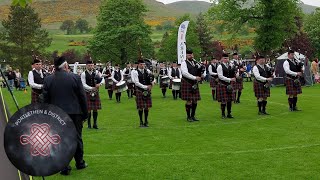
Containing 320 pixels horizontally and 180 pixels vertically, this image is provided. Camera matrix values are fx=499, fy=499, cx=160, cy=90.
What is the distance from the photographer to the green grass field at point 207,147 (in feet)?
22.8

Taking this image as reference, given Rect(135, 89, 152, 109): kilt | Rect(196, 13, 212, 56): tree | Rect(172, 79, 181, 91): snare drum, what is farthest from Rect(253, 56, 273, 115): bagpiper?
Rect(196, 13, 212, 56): tree

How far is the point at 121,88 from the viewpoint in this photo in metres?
18.5

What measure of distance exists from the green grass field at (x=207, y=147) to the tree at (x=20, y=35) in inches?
1593

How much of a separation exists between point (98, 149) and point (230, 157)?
8.16 feet

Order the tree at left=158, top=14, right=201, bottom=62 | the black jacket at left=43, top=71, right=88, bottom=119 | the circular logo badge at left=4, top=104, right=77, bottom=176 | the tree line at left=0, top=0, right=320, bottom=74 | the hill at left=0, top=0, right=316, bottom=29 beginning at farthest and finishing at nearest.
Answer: the hill at left=0, top=0, right=316, bottom=29 → the tree at left=158, top=14, right=201, bottom=62 → the tree line at left=0, top=0, right=320, bottom=74 → the black jacket at left=43, top=71, right=88, bottom=119 → the circular logo badge at left=4, top=104, right=77, bottom=176

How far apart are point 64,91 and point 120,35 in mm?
49030

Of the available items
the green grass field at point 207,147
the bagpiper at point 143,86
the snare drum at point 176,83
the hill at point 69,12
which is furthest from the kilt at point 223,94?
the hill at point 69,12

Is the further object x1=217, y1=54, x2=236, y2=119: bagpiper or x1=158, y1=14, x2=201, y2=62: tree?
x1=158, y1=14, x2=201, y2=62: tree

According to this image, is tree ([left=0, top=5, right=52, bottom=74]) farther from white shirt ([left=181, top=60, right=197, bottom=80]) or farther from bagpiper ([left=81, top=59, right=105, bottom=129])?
white shirt ([left=181, top=60, right=197, bottom=80])

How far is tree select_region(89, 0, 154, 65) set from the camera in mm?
55781

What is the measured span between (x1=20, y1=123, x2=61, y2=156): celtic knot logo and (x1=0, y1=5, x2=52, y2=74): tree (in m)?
48.4

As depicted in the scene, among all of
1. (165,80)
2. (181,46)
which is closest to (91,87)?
(165,80)

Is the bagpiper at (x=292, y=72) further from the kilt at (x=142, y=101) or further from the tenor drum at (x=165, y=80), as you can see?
the tenor drum at (x=165, y=80)

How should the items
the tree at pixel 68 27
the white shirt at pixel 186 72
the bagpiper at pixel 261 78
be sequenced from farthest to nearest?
the tree at pixel 68 27, the bagpiper at pixel 261 78, the white shirt at pixel 186 72
